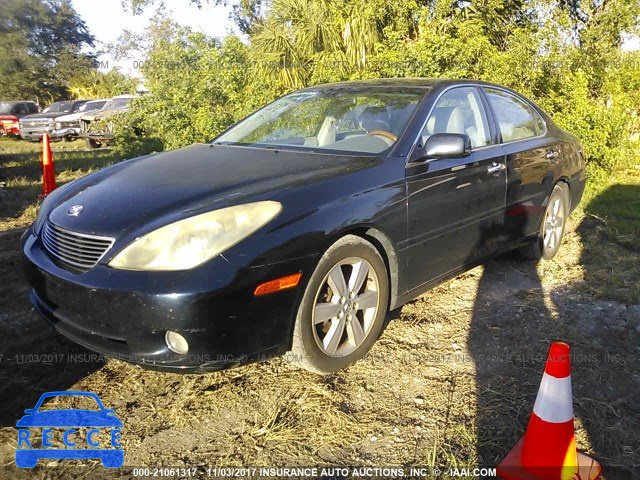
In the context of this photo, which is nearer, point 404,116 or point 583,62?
point 404,116

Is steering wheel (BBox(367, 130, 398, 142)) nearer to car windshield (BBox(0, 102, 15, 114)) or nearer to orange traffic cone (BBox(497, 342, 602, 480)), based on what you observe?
orange traffic cone (BBox(497, 342, 602, 480))

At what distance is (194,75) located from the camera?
7.43 meters

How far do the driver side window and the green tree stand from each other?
39928 millimetres

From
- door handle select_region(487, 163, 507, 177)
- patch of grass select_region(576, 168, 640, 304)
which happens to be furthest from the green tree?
door handle select_region(487, 163, 507, 177)

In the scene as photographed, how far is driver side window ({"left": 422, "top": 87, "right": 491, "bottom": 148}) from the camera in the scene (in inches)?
133

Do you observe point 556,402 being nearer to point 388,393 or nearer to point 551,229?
point 388,393

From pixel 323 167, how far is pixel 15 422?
1.91 meters

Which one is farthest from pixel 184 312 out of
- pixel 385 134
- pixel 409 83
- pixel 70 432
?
pixel 409 83

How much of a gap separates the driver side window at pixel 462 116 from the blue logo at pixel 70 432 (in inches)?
95.3

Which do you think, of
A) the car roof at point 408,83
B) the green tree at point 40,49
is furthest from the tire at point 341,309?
the green tree at point 40,49

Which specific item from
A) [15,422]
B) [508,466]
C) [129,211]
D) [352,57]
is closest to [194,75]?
[352,57]

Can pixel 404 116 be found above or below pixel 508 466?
above

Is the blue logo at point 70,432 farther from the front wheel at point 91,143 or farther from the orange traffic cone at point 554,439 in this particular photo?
the front wheel at point 91,143

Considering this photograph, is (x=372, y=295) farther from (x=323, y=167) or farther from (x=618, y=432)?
(x=618, y=432)
